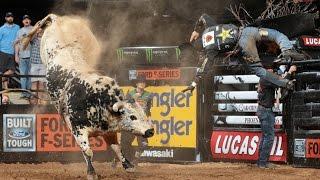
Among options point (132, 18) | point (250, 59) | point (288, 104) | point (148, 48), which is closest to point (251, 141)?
point (288, 104)

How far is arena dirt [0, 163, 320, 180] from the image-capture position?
33.1 feet

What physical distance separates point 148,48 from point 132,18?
1139 mm

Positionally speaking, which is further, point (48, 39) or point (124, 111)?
point (48, 39)

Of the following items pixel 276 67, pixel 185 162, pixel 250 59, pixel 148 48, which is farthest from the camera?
pixel 148 48

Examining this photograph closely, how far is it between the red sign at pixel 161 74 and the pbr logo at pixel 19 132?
7.36 ft

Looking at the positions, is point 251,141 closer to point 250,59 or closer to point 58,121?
point 250,59

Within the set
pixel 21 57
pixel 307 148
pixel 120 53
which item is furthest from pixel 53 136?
pixel 307 148

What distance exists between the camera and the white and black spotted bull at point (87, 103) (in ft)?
31.8

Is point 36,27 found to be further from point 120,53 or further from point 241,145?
point 120,53

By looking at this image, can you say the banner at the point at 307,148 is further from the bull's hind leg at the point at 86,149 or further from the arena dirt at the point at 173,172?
the bull's hind leg at the point at 86,149

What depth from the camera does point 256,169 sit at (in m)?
10.9

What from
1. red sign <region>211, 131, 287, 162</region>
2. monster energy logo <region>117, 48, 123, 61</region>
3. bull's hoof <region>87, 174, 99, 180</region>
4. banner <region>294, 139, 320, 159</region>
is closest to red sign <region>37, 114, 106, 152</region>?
red sign <region>211, 131, 287, 162</region>

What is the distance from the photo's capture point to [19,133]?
13.4 meters

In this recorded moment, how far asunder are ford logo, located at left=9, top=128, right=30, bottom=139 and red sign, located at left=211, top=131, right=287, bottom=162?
3510 millimetres
